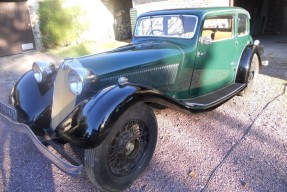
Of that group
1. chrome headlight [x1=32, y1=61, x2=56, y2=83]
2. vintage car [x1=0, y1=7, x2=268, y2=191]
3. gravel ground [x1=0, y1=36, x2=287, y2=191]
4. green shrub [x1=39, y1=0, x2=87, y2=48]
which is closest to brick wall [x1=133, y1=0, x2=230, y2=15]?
green shrub [x1=39, y1=0, x2=87, y2=48]

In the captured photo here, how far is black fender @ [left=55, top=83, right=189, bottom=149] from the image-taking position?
217 centimetres

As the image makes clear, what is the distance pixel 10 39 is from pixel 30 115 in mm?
9583

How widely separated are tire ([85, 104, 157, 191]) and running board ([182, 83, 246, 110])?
0.69 metres

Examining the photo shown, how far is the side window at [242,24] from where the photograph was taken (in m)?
4.44

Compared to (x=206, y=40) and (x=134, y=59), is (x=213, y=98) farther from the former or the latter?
(x=134, y=59)

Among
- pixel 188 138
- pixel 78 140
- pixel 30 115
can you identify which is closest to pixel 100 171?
pixel 78 140

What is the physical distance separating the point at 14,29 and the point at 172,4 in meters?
6.70

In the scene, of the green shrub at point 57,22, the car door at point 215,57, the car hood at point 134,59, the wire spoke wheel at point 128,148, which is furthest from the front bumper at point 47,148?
the green shrub at point 57,22

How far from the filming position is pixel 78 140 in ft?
7.20

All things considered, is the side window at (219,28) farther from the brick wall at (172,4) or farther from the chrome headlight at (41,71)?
the brick wall at (172,4)

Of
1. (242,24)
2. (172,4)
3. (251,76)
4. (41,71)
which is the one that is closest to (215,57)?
(242,24)

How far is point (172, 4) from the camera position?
33.5ft

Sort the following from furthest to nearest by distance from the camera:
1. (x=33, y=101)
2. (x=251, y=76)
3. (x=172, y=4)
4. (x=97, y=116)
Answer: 1. (x=172, y=4)
2. (x=251, y=76)
3. (x=33, y=101)
4. (x=97, y=116)

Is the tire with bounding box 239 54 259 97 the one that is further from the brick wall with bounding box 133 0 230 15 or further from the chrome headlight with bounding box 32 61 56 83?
the brick wall with bounding box 133 0 230 15
